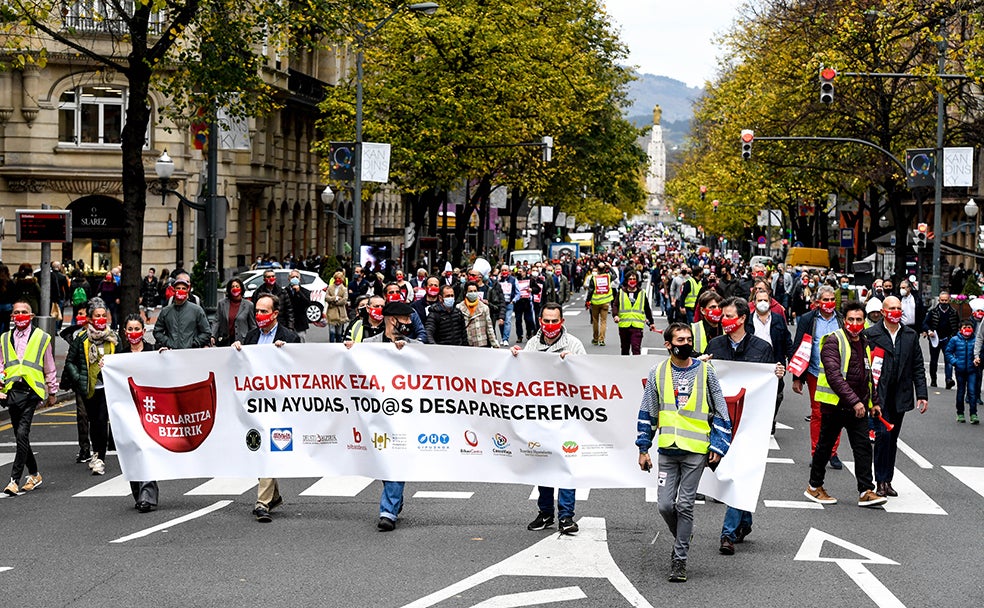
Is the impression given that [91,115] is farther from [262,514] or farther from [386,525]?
[386,525]

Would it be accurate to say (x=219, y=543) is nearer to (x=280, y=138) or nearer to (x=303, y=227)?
(x=280, y=138)

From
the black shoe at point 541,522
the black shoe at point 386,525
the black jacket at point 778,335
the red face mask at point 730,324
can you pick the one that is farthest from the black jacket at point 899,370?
the black shoe at point 386,525

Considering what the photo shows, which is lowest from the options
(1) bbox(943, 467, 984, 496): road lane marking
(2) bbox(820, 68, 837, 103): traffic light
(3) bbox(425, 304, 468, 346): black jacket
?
(1) bbox(943, 467, 984, 496): road lane marking

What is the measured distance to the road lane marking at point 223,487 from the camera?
1344 cm

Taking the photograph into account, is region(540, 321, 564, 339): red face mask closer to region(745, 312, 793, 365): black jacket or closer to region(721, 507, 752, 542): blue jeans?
region(721, 507, 752, 542): blue jeans

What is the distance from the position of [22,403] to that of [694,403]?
6.81m

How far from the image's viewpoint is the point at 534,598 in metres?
9.24

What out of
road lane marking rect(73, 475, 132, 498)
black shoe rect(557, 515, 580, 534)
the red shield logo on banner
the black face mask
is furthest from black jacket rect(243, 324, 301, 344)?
the black face mask

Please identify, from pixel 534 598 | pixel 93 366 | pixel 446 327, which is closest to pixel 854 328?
pixel 534 598

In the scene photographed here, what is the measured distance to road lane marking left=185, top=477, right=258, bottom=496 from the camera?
1344cm

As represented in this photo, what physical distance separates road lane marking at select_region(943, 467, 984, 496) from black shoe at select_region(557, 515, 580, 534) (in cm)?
460

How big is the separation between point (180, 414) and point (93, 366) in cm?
225

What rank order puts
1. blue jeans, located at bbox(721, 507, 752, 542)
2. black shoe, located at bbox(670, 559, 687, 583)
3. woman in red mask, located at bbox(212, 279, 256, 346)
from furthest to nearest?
woman in red mask, located at bbox(212, 279, 256, 346)
blue jeans, located at bbox(721, 507, 752, 542)
black shoe, located at bbox(670, 559, 687, 583)

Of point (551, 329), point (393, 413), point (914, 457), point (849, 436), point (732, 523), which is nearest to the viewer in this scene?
point (732, 523)
